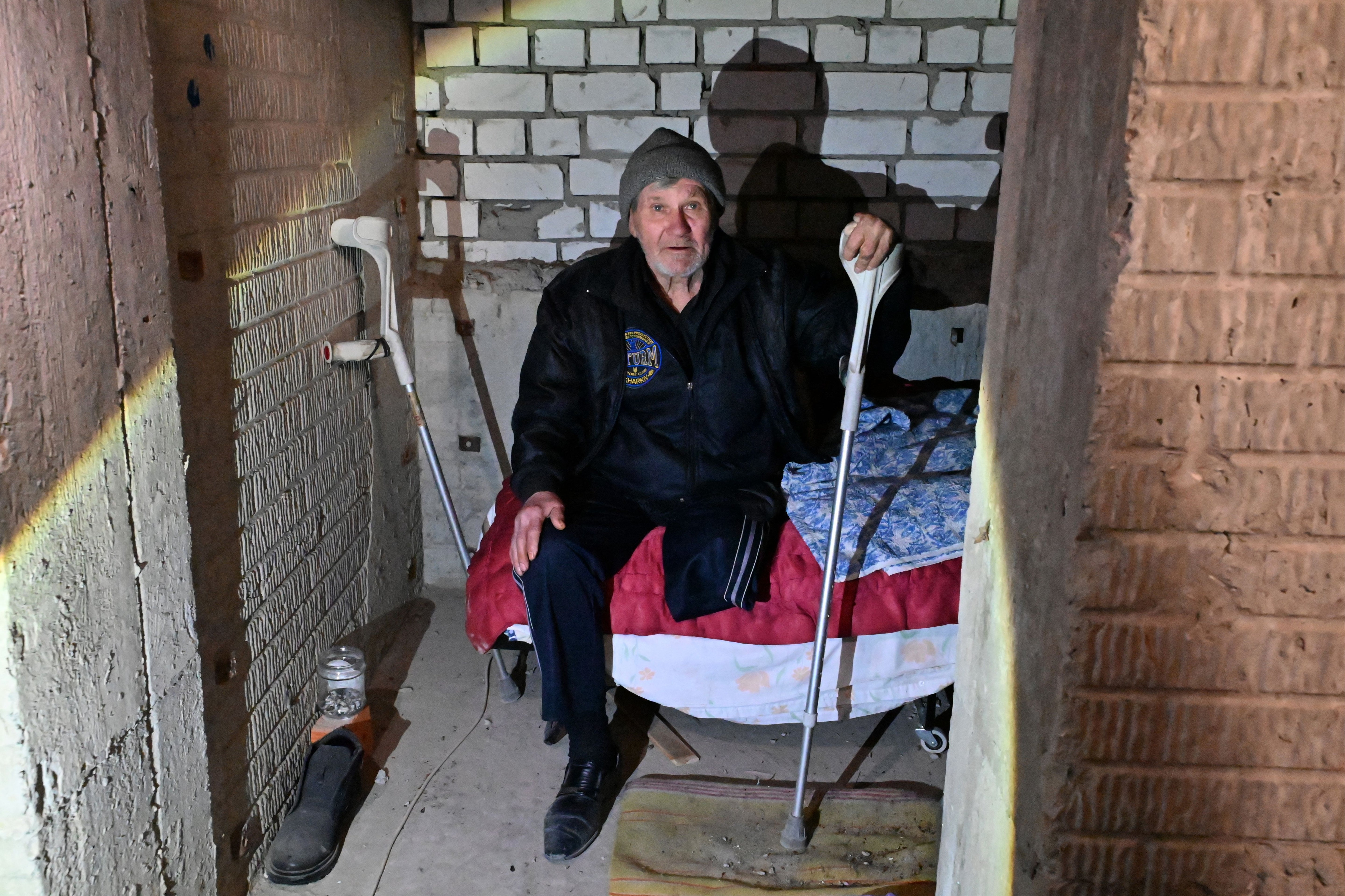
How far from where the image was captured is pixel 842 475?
199cm

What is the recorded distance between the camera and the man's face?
8.05 ft

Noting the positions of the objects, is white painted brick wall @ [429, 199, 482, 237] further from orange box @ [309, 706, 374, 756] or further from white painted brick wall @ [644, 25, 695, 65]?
orange box @ [309, 706, 374, 756]

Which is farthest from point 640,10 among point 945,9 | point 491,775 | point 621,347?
point 491,775

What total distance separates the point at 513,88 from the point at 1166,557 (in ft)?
8.30

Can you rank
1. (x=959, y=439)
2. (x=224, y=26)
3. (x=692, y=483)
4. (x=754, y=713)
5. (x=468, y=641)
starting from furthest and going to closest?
(x=468, y=641), (x=959, y=439), (x=692, y=483), (x=754, y=713), (x=224, y=26)

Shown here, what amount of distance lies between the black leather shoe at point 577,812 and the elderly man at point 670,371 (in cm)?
4

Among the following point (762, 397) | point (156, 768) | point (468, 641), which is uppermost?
point (762, 397)

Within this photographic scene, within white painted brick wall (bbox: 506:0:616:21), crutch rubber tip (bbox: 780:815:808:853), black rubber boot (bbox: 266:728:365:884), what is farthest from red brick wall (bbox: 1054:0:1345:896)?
white painted brick wall (bbox: 506:0:616:21)

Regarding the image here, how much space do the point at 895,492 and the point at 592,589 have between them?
0.76 meters

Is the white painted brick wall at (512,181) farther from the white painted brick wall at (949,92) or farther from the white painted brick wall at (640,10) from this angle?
the white painted brick wall at (949,92)

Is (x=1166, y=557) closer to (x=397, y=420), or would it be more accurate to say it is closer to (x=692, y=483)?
(x=692, y=483)

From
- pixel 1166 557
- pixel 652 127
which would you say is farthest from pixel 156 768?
pixel 652 127

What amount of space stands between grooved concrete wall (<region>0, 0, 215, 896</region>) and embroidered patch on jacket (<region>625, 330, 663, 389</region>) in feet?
3.66

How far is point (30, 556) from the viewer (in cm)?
127
